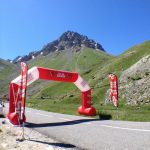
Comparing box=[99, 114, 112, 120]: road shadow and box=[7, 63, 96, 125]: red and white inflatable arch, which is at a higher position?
box=[7, 63, 96, 125]: red and white inflatable arch

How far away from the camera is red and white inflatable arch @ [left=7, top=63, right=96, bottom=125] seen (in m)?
16.3

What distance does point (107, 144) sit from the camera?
459 inches

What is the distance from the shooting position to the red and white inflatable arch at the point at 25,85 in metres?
16.3

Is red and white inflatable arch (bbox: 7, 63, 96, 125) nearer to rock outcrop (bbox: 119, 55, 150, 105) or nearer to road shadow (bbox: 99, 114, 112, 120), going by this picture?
road shadow (bbox: 99, 114, 112, 120)

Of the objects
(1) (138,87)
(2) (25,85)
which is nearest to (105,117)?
(2) (25,85)

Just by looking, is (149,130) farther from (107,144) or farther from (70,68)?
(70,68)

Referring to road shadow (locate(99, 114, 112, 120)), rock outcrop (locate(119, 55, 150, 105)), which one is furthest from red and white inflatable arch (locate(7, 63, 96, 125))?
rock outcrop (locate(119, 55, 150, 105))

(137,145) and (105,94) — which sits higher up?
(105,94)

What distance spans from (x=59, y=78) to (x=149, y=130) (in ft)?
40.5

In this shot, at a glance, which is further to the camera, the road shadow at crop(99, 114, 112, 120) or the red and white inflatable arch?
the road shadow at crop(99, 114, 112, 120)

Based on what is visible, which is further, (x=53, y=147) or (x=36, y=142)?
(x=36, y=142)

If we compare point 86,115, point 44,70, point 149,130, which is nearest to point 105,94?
point 86,115

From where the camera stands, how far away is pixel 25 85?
52.0ft

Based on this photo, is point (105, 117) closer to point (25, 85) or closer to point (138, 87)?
point (25, 85)
